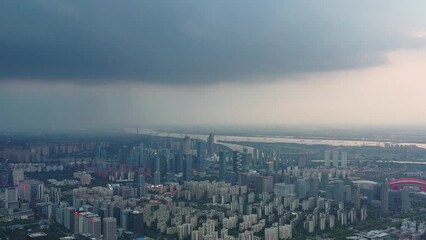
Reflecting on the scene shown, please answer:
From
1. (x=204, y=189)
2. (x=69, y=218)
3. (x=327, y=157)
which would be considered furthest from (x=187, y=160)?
(x=69, y=218)

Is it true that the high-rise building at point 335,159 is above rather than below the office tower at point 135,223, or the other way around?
above

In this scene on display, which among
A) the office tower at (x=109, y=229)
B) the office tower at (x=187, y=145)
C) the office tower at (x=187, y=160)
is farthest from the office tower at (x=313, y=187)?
the office tower at (x=109, y=229)

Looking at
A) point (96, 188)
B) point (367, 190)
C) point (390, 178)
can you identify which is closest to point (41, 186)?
point (96, 188)

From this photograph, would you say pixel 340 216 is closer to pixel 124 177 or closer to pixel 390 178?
pixel 390 178

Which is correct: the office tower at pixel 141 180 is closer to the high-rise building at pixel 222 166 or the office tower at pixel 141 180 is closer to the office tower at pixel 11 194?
the high-rise building at pixel 222 166

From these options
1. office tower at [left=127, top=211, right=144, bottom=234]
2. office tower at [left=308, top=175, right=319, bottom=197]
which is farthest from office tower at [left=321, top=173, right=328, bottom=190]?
office tower at [left=127, top=211, right=144, bottom=234]

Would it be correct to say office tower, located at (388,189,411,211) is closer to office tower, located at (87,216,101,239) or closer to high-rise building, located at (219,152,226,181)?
high-rise building, located at (219,152,226,181)
